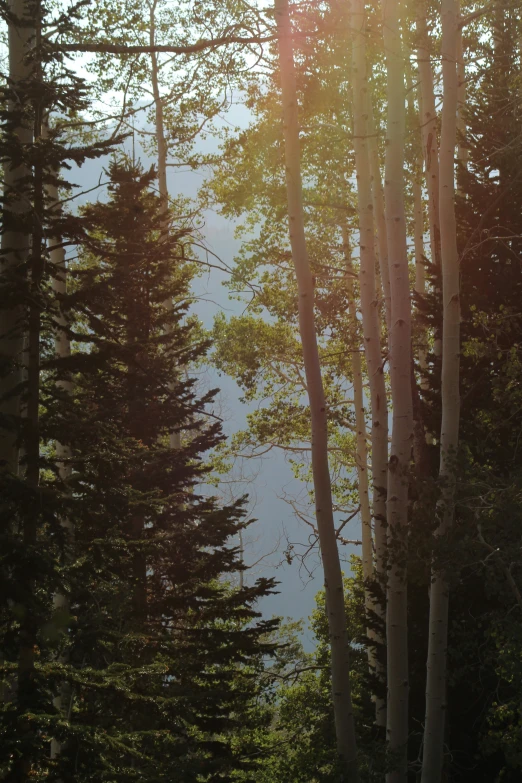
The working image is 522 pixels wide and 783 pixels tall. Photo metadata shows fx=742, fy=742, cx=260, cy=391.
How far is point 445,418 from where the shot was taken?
6969mm

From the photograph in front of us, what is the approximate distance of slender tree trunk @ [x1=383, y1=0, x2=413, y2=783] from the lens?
673 cm

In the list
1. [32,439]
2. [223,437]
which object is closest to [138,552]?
[223,437]

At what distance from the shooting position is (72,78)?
6449mm

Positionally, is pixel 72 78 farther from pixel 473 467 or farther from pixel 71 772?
pixel 71 772

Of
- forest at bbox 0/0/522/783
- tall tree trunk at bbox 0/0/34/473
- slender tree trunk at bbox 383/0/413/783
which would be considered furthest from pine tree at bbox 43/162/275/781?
slender tree trunk at bbox 383/0/413/783

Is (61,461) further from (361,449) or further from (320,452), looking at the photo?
(361,449)

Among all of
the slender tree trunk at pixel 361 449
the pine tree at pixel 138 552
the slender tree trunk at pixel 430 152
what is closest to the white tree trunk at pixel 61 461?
the pine tree at pixel 138 552

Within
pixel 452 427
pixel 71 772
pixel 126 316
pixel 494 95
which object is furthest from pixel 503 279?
pixel 71 772

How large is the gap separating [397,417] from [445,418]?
0.45 metres

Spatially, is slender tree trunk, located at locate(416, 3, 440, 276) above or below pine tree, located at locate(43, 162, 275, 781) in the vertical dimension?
Result: above

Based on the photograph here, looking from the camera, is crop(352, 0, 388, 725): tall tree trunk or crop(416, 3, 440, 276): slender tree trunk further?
crop(416, 3, 440, 276): slender tree trunk

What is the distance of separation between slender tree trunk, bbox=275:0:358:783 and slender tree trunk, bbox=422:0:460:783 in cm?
75

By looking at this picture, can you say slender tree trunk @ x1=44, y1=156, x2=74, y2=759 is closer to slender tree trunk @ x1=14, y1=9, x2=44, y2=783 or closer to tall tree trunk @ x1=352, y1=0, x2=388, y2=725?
slender tree trunk @ x1=14, y1=9, x2=44, y2=783

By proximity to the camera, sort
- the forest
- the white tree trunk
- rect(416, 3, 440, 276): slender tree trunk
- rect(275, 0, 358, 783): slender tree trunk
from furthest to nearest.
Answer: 1. rect(416, 3, 440, 276): slender tree trunk
2. rect(275, 0, 358, 783): slender tree trunk
3. the white tree trunk
4. the forest
